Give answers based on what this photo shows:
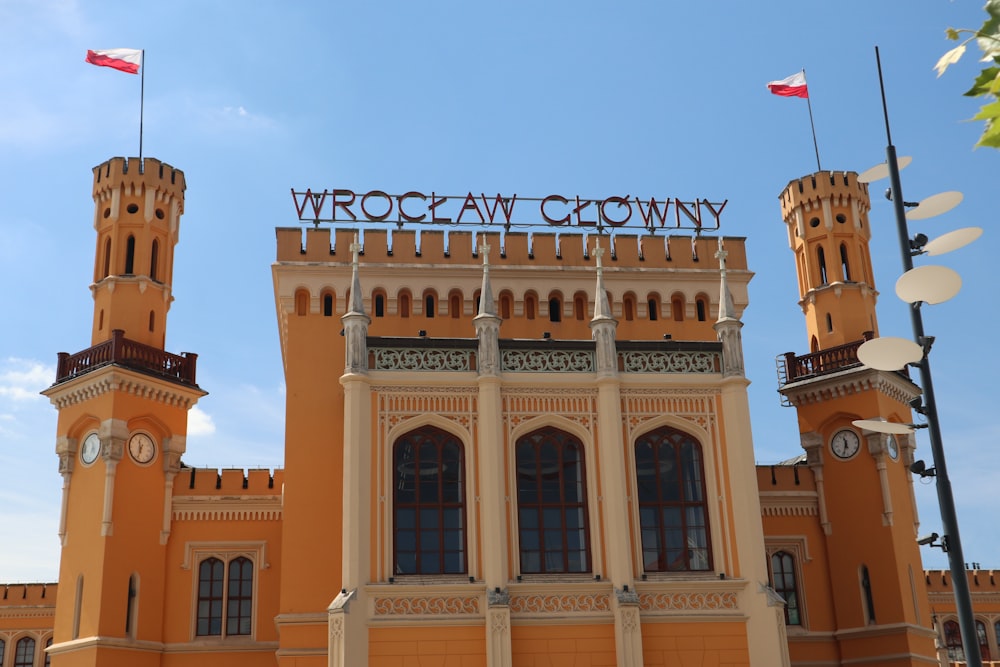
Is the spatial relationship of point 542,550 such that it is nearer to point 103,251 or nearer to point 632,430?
point 632,430

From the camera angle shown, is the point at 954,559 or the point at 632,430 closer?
the point at 954,559

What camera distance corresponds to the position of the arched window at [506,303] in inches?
1245

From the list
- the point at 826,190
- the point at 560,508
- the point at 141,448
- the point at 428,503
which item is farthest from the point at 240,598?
the point at 826,190

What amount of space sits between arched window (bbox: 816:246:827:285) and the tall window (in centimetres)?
2071

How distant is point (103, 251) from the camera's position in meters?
35.1

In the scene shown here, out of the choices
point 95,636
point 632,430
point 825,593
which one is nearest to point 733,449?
point 632,430

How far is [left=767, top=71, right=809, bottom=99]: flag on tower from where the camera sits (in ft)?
123

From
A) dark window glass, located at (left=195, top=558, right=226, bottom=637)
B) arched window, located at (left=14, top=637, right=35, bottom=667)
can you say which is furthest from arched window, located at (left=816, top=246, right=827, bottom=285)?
arched window, located at (left=14, top=637, right=35, bottom=667)

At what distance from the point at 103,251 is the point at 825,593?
25.1 metres

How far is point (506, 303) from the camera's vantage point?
3175 centimetres

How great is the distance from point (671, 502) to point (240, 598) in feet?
45.6

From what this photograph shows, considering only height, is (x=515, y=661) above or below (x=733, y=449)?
below

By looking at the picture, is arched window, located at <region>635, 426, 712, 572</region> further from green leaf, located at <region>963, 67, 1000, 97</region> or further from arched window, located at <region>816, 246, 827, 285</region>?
green leaf, located at <region>963, 67, 1000, 97</region>

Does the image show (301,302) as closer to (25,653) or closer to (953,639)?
(25,653)
